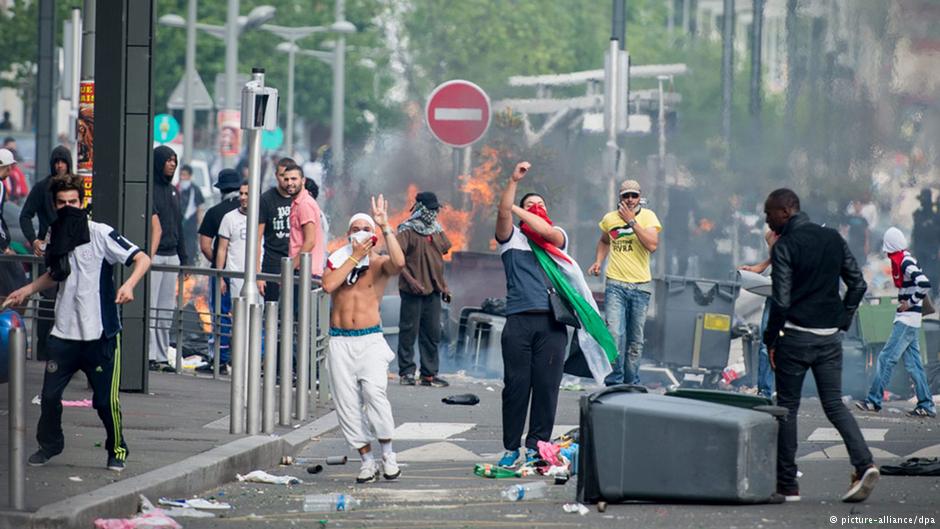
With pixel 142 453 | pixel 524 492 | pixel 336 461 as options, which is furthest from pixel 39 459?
pixel 524 492

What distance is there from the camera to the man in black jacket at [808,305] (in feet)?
33.8

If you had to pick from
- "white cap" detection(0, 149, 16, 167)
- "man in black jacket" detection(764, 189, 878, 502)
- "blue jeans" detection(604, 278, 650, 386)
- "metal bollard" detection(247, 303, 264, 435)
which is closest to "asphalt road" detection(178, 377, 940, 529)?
"metal bollard" detection(247, 303, 264, 435)

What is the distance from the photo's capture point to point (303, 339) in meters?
13.4

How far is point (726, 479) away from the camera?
31.7 ft

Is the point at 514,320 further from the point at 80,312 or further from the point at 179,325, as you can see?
the point at 179,325

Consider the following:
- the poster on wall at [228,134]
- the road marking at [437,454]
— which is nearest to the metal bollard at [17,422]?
the road marking at [437,454]

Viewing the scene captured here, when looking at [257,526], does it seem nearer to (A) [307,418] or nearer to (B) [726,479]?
(B) [726,479]

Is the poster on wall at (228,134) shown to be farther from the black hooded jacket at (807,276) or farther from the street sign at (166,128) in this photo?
the black hooded jacket at (807,276)

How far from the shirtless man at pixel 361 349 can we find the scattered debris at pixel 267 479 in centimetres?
38

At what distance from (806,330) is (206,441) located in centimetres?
377

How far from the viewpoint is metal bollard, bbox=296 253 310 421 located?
43.7 ft

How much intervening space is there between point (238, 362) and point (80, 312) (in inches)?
72.9

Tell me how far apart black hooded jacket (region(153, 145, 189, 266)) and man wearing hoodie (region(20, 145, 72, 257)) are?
765 millimetres

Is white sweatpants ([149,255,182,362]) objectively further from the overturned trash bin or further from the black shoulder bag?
the overturned trash bin
